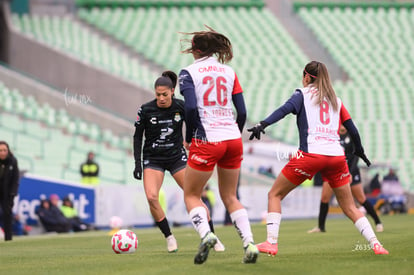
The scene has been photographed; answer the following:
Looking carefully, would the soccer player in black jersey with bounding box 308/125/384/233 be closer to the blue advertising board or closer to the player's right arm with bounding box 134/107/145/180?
the player's right arm with bounding box 134/107/145/180

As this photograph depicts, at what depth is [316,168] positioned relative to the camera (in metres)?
8.66

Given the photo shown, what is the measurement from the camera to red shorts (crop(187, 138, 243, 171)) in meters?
7.71

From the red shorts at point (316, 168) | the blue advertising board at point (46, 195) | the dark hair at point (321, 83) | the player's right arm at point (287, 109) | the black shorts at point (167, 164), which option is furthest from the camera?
the blue advertising board at point (46, 195)

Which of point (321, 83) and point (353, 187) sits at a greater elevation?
point (321, 83)

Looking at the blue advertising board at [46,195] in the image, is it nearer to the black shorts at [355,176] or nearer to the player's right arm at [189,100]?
the black shorts at [355,176]

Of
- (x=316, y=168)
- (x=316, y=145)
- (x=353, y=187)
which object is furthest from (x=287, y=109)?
(x=353, y=187)

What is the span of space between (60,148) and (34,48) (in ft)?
31.0

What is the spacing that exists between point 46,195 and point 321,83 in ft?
43.7

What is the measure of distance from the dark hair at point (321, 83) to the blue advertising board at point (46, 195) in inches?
493

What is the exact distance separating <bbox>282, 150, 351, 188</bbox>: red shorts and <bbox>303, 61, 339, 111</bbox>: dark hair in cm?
58

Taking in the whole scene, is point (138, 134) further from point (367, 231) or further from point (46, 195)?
point (46, 195)

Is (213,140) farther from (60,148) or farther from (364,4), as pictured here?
(364,4)

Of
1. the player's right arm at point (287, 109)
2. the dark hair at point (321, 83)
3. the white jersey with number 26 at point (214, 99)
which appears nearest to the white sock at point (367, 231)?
the dark hair at point (321, 83)

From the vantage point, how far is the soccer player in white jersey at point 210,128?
7734 millimetres
